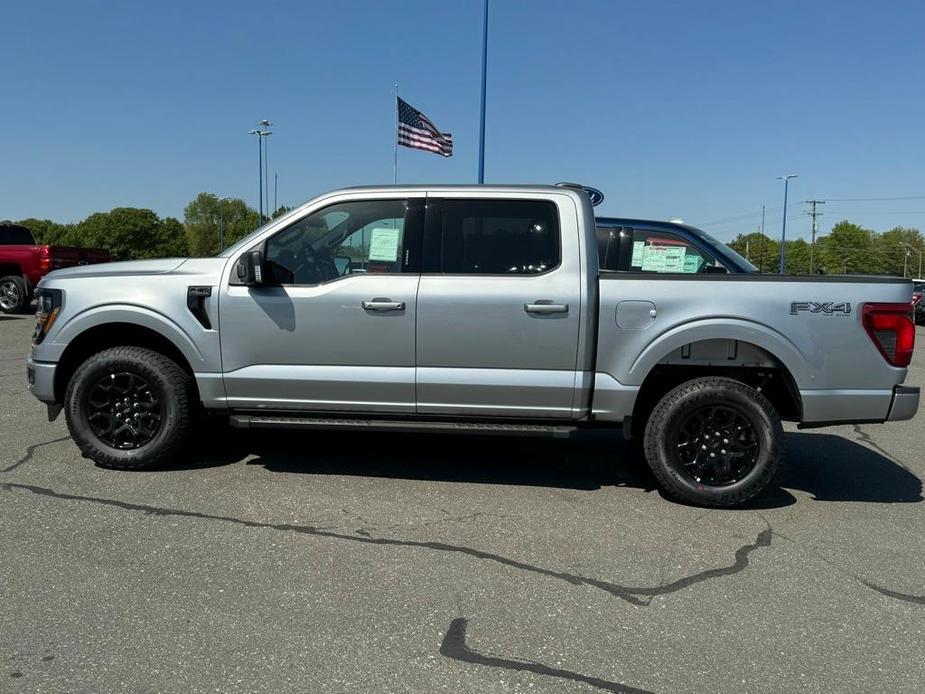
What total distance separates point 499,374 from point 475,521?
37.9 inches

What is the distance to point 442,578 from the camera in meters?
3.71

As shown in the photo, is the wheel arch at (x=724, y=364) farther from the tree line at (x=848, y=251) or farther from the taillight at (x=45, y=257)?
the tree line at (x=848, y=251)

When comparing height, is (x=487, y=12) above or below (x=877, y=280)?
above

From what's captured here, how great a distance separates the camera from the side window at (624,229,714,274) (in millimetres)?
8977

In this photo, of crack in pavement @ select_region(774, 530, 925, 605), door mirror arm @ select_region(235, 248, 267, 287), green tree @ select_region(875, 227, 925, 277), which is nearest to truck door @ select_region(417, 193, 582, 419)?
door mirror arm @ select_region(235, 248, 267, 287)

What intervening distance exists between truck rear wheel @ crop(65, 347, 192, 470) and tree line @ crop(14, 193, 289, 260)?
92654 mm

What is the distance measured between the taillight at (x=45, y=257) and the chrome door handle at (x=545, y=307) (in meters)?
15.9

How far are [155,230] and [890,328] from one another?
11447 cm

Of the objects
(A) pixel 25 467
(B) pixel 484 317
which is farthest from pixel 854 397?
(A) pixel 25 467

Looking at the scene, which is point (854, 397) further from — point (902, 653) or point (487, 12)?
point (487, 12)

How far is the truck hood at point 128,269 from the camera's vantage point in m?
5.23

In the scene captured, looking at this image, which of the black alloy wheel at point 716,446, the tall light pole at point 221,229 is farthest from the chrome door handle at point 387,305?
the tall light pole at point 221,229

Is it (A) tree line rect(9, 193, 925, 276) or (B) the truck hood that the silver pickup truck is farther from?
(A) tree line rect(9, 193, 925, 276)

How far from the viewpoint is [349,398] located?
505cm
